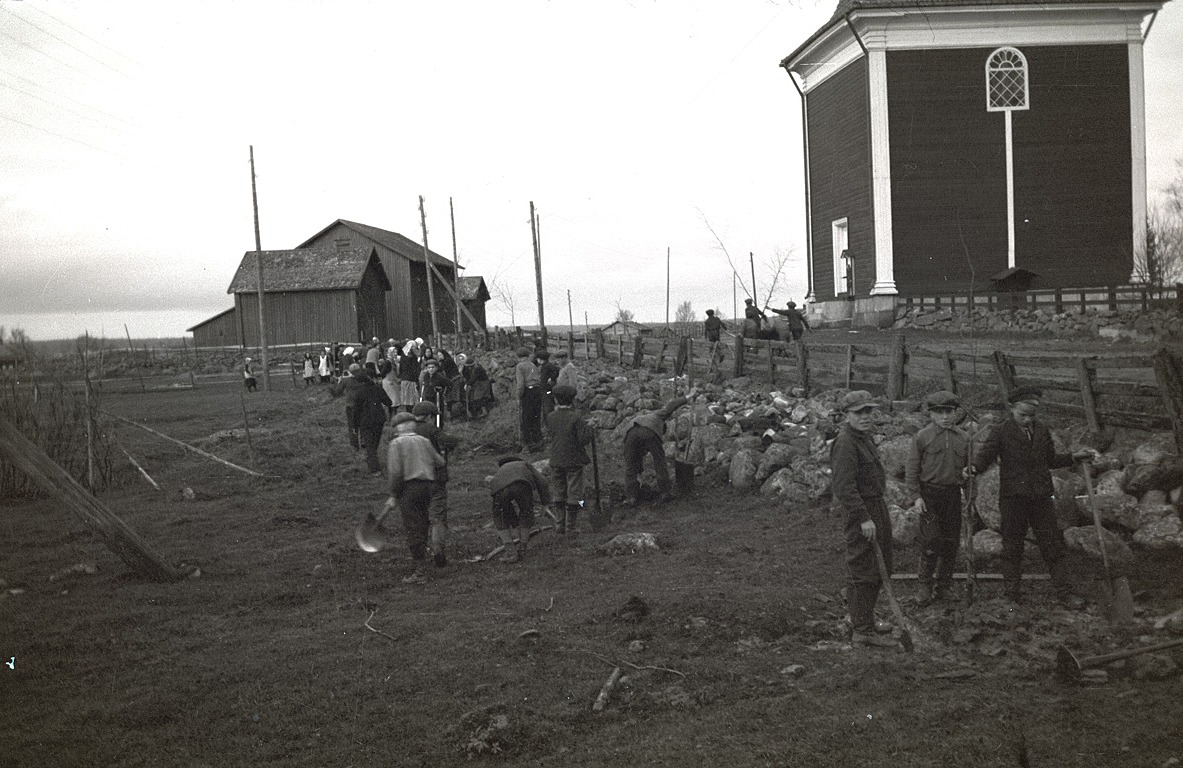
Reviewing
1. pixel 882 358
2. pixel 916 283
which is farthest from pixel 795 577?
pixel 916 283

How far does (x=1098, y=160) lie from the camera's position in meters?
30.2

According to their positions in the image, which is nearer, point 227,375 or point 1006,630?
point 1006,630

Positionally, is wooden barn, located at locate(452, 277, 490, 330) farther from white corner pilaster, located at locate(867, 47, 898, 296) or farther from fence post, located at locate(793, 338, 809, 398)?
fence post, located at locate(793, 338, 809, 398)

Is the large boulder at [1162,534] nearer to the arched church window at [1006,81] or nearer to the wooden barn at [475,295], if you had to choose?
the arched church window at [1006,81]

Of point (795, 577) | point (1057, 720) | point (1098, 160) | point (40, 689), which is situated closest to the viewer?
point (1057, 720)

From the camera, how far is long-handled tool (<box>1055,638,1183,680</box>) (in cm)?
580

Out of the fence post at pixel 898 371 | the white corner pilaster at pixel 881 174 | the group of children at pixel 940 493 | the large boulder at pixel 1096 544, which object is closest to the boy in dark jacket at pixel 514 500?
the group of children at pixel 940 493

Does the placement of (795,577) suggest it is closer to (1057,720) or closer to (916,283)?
(1057,720)

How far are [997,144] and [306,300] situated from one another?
113 ft

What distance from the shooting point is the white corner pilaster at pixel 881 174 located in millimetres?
30281

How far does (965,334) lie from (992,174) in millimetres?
9216

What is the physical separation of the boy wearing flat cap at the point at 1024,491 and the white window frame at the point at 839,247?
2605cm

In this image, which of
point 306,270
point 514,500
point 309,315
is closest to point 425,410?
point 514,500

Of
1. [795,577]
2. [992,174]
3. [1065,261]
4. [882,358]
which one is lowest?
[795,577]
